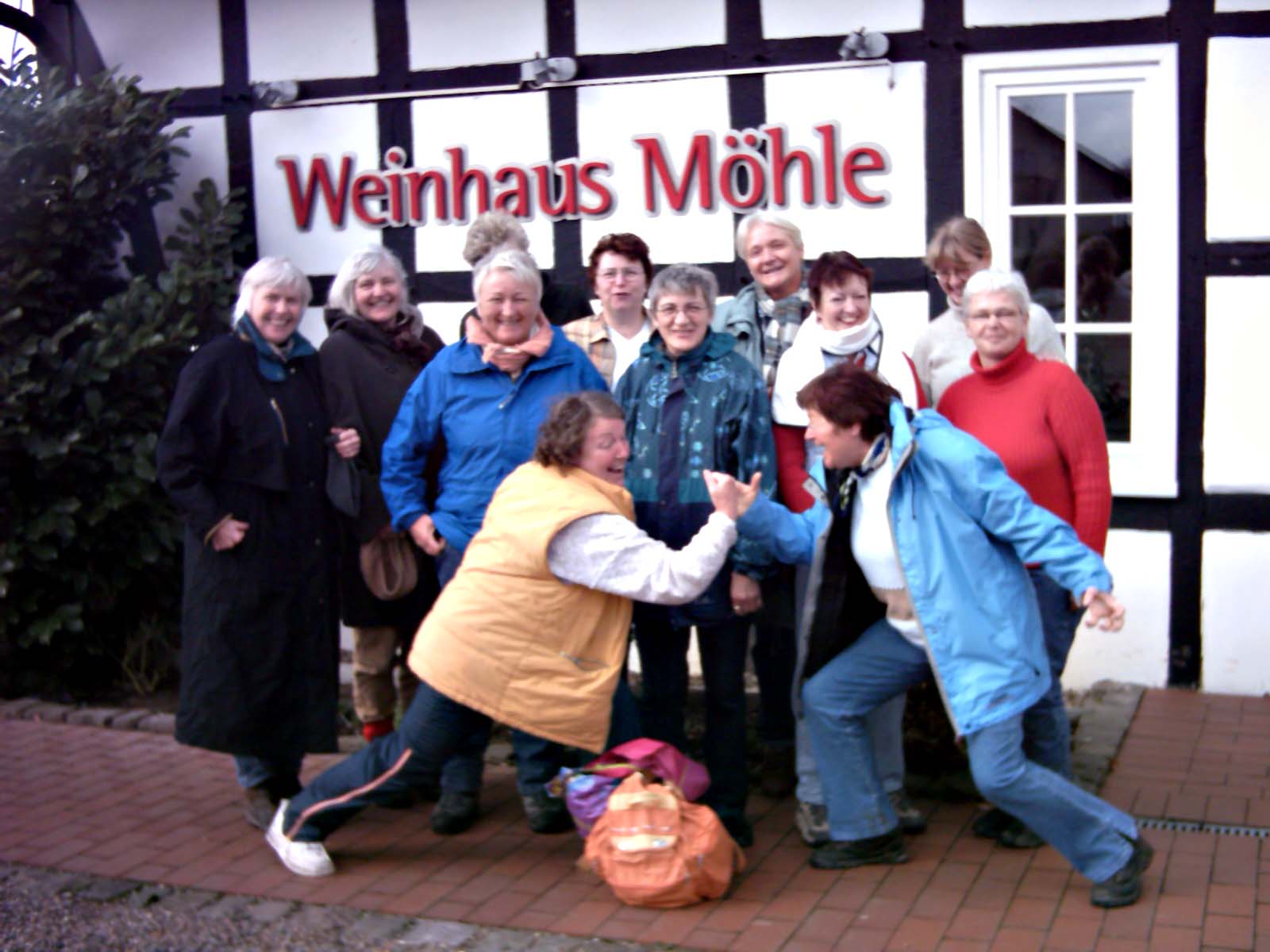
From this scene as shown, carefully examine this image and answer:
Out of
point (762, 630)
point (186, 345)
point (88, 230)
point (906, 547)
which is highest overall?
point (88, 230)

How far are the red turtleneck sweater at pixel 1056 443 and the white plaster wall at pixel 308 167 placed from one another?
148 inches

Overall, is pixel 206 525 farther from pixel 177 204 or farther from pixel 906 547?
pixel 177 204

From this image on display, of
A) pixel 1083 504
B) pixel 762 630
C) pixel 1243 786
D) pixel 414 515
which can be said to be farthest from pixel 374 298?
pixel 1243 786

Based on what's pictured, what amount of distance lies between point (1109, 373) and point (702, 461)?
263 centimetres

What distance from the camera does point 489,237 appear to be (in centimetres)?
542

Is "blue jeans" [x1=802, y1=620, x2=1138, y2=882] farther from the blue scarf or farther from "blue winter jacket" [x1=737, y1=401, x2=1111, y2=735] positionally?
the blue scarf

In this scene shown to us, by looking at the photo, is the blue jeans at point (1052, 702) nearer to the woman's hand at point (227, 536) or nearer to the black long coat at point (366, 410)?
the black long coat at point (366, 410)

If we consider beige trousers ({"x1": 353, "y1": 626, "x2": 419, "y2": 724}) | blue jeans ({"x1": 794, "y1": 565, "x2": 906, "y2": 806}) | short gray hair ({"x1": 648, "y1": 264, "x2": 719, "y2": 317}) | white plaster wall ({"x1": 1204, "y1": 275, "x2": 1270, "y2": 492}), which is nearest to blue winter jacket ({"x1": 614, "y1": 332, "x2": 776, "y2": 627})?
short gray hair ({"x1": 648, "y1": 264, "x2": 719, "y2": 317})

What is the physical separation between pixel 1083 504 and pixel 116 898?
3101mm

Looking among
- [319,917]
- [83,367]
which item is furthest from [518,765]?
[83,367]

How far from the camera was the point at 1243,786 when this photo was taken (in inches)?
205

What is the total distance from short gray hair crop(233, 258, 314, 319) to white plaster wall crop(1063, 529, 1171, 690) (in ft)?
11.5

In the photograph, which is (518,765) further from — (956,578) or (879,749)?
(956,578)

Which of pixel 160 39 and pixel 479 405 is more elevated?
pixel 160 39
